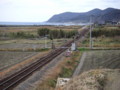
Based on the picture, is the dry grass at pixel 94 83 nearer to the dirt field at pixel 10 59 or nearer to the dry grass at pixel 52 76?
the dry grass at pixel 52 76

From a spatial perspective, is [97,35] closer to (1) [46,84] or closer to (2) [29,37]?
(2) [29,37]

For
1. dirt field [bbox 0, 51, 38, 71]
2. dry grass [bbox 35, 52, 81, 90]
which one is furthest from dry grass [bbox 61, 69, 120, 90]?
dirt field [bbox 0, 51, 38, 71]

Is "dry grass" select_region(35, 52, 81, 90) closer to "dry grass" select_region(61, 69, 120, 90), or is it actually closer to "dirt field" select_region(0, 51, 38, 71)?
"dry grass" select_region(61, 69, 120, 90)

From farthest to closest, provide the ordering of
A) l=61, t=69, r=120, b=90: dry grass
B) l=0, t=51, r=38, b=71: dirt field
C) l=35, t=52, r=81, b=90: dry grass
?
l=0, t=51, r=38, b=71: dirt field, l=35, t=52, r=81, b=90: dry grass, l=61, t=69, r=120, b=90: dry grass

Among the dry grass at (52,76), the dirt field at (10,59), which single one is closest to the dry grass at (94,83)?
the dry grass at (52,76)

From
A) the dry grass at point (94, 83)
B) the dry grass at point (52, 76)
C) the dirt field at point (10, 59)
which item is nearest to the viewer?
the dry grass at point (94, 83)

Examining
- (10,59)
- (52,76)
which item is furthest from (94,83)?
(10,59)

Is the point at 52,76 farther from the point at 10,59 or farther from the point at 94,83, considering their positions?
the point at 10,59

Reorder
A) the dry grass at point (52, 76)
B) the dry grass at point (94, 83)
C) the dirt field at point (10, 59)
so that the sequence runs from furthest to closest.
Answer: the dirt field at point (10, 59) < the dry grass at point (52, 76) < the dry grass at point (94, 83)

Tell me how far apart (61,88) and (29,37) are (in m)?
49.2

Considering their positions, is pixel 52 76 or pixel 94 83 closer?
pixel 94 83

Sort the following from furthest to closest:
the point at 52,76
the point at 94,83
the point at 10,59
→ the point at 10,59
the point at 52,76
the point at 94,83

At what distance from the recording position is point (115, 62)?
2350cm

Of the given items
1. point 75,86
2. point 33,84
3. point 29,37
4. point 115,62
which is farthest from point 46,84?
point 29,37
